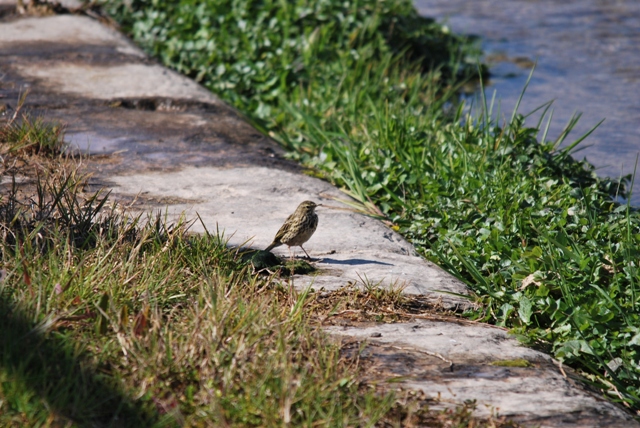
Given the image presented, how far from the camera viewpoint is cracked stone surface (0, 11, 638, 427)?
3.28 meters

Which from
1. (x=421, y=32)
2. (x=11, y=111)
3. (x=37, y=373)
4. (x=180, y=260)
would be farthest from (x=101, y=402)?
(x=421, y=32)

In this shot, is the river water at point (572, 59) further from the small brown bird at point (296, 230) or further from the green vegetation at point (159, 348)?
the green vegetation at point (159, 348)

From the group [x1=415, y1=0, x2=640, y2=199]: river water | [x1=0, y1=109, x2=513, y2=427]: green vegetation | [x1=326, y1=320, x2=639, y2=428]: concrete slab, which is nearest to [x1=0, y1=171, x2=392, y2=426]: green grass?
[x1=0, y1=109, x2=513, y2=427]: green vegetation

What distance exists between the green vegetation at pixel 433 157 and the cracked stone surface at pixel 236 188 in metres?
0.22

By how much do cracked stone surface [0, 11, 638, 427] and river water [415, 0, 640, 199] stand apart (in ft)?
8.62

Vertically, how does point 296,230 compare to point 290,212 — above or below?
above

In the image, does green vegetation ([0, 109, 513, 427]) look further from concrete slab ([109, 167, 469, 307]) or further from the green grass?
concrete slab ([109, 167, 469, 307])

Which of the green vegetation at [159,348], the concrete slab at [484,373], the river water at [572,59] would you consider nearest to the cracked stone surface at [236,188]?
the concrete slab at [484,373]

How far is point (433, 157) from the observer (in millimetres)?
5582

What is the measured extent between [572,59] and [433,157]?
559cm

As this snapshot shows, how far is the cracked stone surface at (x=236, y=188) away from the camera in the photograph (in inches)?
129

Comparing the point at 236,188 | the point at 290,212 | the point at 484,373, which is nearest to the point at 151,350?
the point at 484,373

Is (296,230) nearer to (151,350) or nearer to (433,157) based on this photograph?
(151,350)

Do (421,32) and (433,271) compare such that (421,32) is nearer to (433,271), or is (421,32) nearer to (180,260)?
(433,271)
